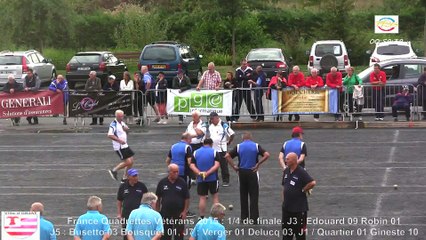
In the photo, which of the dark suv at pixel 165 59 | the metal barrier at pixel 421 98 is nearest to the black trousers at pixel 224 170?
the metal barrier at pixel 421 98

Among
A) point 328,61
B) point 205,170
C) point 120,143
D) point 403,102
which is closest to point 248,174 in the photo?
point 205,170

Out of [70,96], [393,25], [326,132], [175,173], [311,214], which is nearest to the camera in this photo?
[175,173]

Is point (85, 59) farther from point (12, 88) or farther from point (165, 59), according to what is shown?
point (12, 88)

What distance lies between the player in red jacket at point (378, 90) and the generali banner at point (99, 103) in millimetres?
7291

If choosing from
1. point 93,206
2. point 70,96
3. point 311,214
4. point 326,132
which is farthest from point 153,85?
point 93,206

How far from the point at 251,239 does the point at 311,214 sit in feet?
6.12

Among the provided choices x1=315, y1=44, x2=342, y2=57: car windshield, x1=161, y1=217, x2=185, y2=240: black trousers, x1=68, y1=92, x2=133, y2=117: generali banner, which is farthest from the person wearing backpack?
x1=315, y1=44, x2=342, y2=57: car windshield

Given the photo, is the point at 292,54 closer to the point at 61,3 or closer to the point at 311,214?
the point at 61,3

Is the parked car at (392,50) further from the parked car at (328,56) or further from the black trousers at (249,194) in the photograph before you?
the black trousers at (249,194)

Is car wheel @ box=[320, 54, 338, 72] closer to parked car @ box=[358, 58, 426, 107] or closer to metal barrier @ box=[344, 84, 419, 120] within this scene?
parked car @ box=[358, 58, 426, 107]

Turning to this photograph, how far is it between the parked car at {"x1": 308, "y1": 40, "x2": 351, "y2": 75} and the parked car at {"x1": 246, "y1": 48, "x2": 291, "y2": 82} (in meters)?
1.60

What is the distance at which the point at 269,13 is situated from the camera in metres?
52.2

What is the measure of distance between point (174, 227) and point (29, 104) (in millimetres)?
15410

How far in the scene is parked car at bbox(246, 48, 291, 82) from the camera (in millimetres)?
35812
